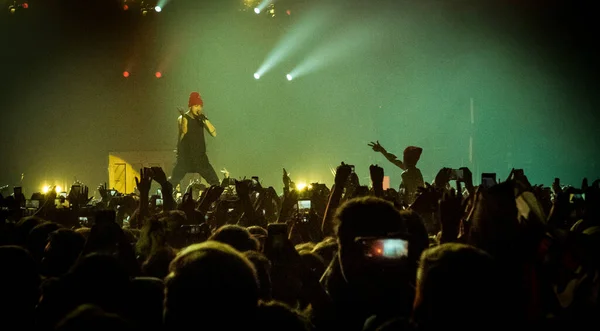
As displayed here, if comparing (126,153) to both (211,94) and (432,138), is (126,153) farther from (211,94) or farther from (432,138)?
(432,138)

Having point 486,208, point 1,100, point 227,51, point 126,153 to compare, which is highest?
point 227,51

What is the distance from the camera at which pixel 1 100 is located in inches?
827

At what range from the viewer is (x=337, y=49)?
21781 mm

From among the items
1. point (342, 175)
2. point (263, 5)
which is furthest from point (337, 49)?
point (342, 175)

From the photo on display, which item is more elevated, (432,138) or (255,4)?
(255,4)

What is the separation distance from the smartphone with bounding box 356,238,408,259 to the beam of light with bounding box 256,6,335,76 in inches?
780

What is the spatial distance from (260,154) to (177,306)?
75.0ft

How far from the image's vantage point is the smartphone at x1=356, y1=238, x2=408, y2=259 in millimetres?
2234

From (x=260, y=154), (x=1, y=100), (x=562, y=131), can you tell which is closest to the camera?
(x=562, y=131)

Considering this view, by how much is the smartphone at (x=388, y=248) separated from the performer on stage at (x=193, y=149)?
44.8 feet

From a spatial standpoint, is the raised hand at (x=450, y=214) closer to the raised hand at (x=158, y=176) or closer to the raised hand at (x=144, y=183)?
the raised hand at (x=144, y=183)

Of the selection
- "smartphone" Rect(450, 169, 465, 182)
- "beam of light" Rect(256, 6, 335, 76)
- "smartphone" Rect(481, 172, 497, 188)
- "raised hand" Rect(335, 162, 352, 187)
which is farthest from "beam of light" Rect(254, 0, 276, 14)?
"smartphone" Rect(481, 172, 497, 188)

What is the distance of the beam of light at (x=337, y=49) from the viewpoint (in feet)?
69.1

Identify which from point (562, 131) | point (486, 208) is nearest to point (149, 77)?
point (562, 131)
